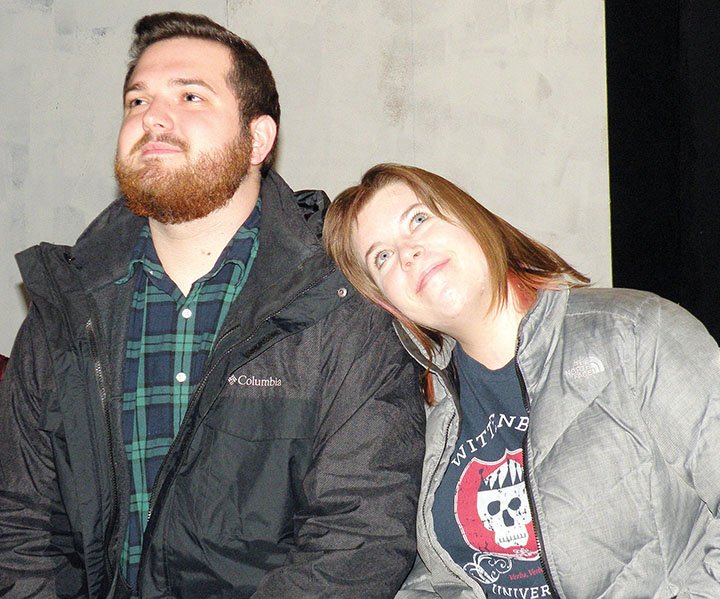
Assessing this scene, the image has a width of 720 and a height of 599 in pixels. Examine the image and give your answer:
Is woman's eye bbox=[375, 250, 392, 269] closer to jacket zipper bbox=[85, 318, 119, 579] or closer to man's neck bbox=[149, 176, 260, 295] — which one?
man's neck bbox=[149, 176, 260, 295]

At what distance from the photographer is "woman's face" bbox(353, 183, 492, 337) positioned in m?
1.85

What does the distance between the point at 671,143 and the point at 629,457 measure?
139 centimetres

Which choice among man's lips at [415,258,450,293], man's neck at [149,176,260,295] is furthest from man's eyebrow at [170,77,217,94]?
man's lips at [415,258,450,293]

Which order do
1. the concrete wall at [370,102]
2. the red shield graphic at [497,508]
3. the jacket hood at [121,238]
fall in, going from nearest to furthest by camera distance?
the red shield graphic at [497,508]
the jacket hood at [121,238]
the concrete wall at [370,102]

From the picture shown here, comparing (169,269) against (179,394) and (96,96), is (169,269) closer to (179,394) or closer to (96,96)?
(179,394)

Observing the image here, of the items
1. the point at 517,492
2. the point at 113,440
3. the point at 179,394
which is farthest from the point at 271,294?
the point at 517,492

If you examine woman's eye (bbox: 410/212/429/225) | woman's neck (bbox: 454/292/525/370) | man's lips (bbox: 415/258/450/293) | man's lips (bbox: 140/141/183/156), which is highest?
man's lips (bbox: 140/141/183/156)

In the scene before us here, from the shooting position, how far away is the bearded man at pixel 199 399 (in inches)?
74.8

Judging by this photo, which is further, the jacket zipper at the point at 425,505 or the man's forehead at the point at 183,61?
the man's forehead at the point at 183,61

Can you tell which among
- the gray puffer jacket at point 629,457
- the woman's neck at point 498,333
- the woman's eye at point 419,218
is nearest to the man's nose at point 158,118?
the woman's eye at point 419,218

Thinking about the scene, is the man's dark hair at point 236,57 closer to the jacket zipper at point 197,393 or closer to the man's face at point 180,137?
the man's face at point 180,137

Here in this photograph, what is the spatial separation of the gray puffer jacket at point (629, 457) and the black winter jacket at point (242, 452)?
32 centimetres

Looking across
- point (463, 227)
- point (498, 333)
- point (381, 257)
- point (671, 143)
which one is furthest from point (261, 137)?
point (671, 143)

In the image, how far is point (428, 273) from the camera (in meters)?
1.85
